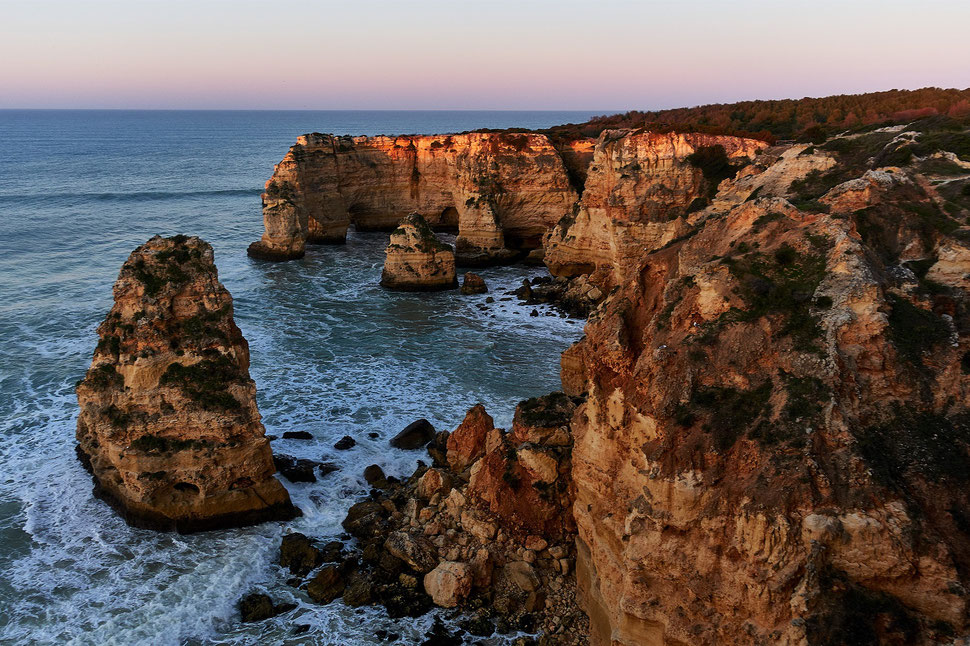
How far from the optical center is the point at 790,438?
936 cm

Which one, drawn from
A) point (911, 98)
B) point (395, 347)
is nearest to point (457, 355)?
point (395, 347)

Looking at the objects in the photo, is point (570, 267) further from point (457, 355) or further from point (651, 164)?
point (457, 355)

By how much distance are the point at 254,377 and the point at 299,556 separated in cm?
1175

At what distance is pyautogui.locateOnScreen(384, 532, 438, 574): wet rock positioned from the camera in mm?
14281

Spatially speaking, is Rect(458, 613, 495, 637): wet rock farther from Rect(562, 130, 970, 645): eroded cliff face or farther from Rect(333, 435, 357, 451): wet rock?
Rect(333, 435, 357, 451): wet rock

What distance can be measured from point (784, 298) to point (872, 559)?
180 inches

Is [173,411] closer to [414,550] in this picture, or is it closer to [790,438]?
[414,550]

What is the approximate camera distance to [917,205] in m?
13.2

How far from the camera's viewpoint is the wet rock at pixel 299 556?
575 inches

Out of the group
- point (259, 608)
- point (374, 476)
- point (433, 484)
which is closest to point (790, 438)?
point (433, 484)

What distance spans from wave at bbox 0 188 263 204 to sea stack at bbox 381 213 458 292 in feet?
134

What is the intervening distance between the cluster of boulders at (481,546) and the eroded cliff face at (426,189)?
30.2m

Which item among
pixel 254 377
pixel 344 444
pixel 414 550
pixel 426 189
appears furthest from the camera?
pixel 426 189

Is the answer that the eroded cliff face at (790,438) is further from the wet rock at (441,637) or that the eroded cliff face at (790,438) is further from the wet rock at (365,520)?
the wet rock at (365,520)
